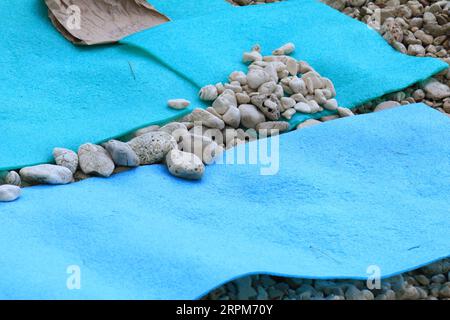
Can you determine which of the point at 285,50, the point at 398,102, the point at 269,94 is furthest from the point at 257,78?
the point at 398,102

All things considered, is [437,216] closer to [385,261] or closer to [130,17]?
[385,261]

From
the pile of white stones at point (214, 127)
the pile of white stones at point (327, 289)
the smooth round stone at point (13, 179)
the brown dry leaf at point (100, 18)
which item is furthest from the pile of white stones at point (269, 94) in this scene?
the pile of white stones at point (327, 289)

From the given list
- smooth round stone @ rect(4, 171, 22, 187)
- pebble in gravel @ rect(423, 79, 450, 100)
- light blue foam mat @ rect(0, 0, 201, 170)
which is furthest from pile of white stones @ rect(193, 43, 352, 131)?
smooth round stone @ rect(4, 171, 22, 187)

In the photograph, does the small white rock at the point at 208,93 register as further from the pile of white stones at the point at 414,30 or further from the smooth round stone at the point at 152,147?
the pile of white stones at the point at 414,30

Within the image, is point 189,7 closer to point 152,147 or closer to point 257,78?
point 257,78

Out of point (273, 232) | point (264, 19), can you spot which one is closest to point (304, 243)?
point (273, 232)

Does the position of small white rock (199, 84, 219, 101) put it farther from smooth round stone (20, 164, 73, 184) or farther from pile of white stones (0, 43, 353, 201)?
smooth round stone (20, 164, 73, 184)
